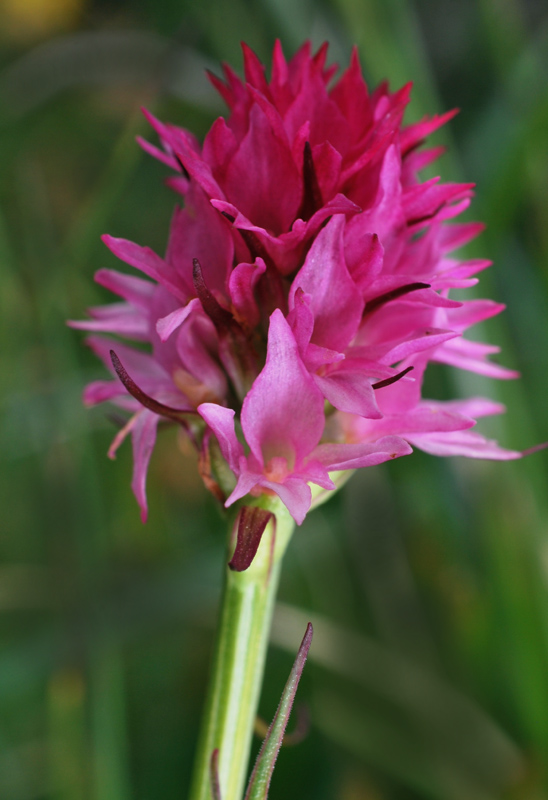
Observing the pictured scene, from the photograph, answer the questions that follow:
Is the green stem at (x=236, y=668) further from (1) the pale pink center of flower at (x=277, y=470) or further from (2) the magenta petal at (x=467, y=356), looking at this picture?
(2) the magenta petal at (x=467, y=356)

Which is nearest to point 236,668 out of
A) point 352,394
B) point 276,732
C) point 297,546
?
point 276,732

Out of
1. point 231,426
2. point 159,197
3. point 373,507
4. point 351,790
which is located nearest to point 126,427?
point 231,426

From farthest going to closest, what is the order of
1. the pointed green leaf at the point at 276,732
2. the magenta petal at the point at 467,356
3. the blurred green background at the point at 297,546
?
the blurred green background at the point at 297,546 → the magenta petal at the point at 467,356 → the pointed green leaf at the point at 276,732

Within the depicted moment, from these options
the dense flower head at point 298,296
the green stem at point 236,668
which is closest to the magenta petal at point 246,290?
the dense flower head at point 298,296

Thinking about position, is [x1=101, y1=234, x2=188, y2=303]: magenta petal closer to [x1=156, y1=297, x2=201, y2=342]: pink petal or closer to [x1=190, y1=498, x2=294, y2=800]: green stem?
[x1=156, y1=297, x2=201, y2=342]: pink petal

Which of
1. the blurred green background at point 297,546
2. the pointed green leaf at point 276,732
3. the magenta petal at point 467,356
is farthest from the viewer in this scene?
the blurred green background at point 297,546
